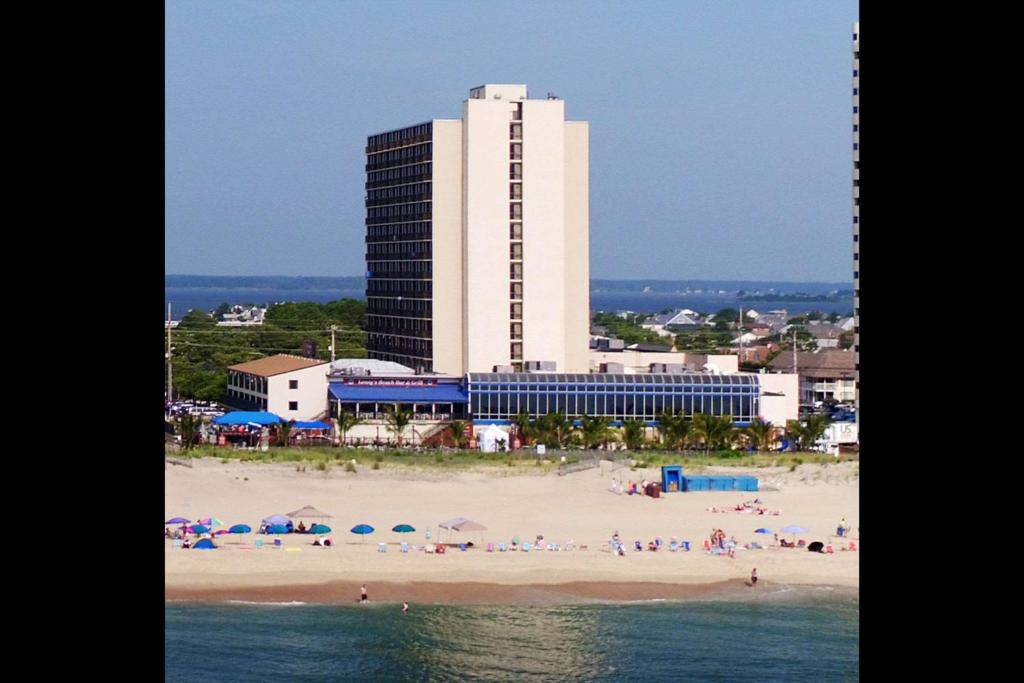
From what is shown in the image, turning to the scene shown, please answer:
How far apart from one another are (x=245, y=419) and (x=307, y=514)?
8792 millimetres

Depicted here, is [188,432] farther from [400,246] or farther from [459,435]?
[400,246]

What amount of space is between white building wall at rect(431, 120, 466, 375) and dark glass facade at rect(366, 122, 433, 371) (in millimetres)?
360

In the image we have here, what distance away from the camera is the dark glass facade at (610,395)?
35.2 m

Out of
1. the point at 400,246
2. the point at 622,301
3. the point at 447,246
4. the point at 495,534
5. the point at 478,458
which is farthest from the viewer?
the point at 622,301

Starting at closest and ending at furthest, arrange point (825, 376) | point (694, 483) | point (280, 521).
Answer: point (280, 521) → point (694, 483) → point (825, 376)

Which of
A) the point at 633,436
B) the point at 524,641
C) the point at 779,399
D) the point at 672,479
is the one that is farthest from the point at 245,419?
the point at 524,641

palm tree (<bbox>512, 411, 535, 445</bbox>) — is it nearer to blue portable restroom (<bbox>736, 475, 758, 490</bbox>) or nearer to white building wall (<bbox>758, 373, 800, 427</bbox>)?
blue portable restroom (<bbox>736, 475, 758, 490</bbox>)

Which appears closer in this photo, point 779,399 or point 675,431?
point 675,431

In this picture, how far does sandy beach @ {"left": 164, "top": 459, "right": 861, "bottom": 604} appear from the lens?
2225 centimetres

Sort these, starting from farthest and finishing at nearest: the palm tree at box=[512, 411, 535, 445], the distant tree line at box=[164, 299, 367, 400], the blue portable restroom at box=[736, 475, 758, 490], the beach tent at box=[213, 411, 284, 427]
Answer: the distant tree line at box=[164, 299, 367, 400] < the beach tent at box=[213, 411, 284, 427] < the palm tree at box=[512, 411, 535, 445] < the blue portable restroom at box=[736, 475, 758, 490]

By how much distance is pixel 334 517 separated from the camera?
2656 centimetres

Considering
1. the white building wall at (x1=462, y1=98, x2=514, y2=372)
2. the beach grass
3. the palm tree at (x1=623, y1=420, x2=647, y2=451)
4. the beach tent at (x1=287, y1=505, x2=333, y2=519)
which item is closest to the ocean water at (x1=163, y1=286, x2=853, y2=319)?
the white building wall at (x1=462, y1=98, x2=514, y2=372)

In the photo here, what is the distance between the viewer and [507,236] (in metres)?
39.8
